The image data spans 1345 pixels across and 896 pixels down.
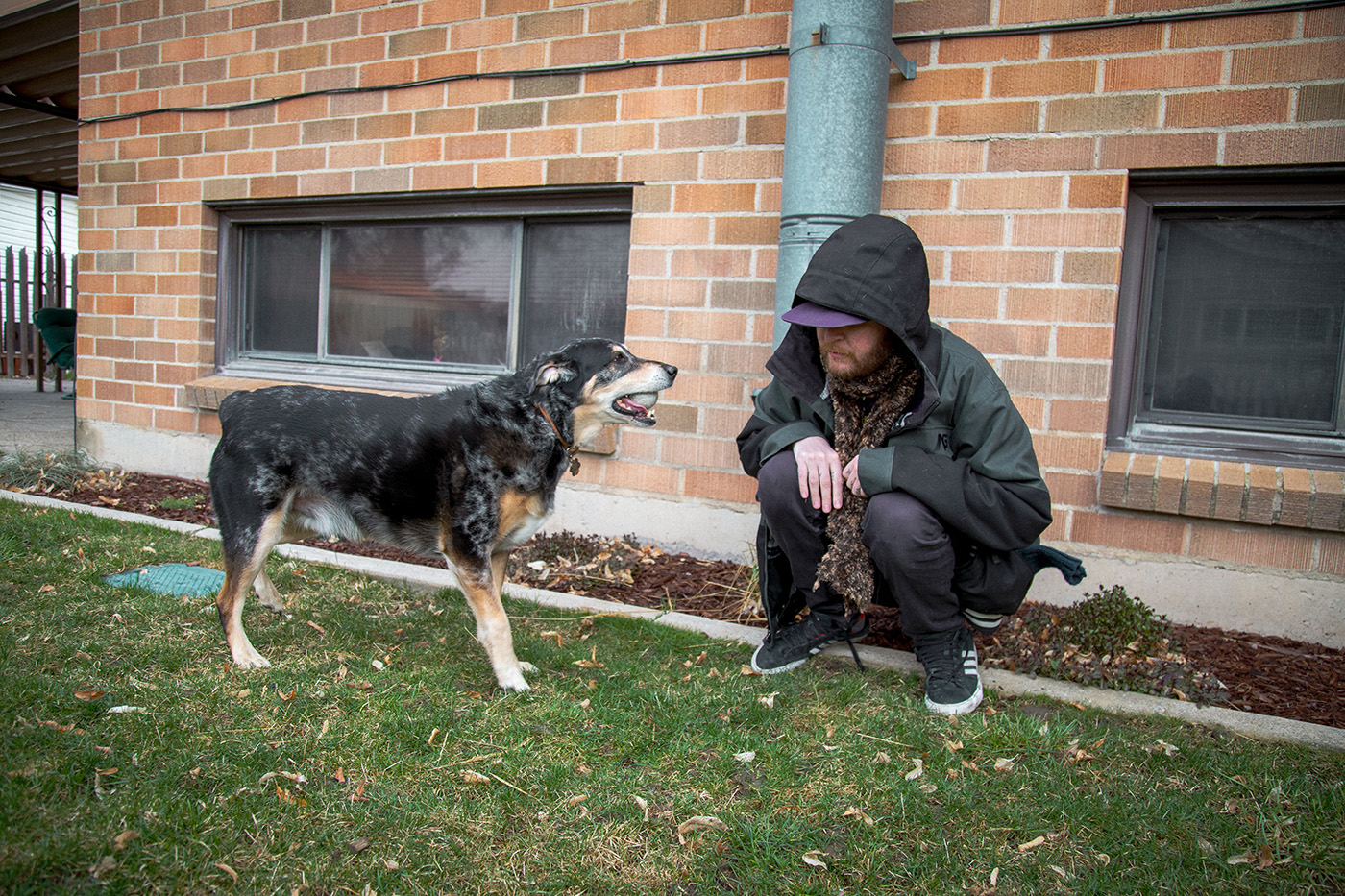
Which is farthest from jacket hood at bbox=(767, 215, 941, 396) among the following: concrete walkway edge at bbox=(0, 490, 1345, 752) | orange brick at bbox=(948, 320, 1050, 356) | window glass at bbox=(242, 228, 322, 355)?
window glass at bbox=(242, 228, 322, 355)

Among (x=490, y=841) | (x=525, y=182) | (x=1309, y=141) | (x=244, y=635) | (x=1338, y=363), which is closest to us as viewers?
(x=490, y=841)

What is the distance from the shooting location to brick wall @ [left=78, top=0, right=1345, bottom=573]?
3900 mm

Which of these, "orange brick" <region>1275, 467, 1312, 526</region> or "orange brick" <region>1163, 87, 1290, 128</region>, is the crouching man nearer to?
"orange brick" <region>1275, 467, 1312, 526</region>

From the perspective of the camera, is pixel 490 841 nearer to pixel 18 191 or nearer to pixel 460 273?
pixel 460 273

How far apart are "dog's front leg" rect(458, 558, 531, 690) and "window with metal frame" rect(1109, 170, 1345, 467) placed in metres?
3.16

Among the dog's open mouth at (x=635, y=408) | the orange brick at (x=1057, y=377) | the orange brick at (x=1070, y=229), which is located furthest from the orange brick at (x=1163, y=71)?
the dog's open mouth at (x=635, y=408)

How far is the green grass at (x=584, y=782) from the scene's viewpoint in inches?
80.0

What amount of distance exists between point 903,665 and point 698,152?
10.1 feet

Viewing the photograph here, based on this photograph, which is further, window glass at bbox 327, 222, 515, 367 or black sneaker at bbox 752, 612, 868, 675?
window glass at bbox 327, 222, 515, 367

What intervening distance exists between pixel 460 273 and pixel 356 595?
262 cm

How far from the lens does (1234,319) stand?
13.5ft

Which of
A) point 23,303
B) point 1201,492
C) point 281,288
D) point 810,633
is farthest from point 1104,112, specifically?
point 23,303

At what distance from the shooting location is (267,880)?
6.29 feet

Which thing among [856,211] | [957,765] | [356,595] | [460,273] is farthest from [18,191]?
[957,765]
